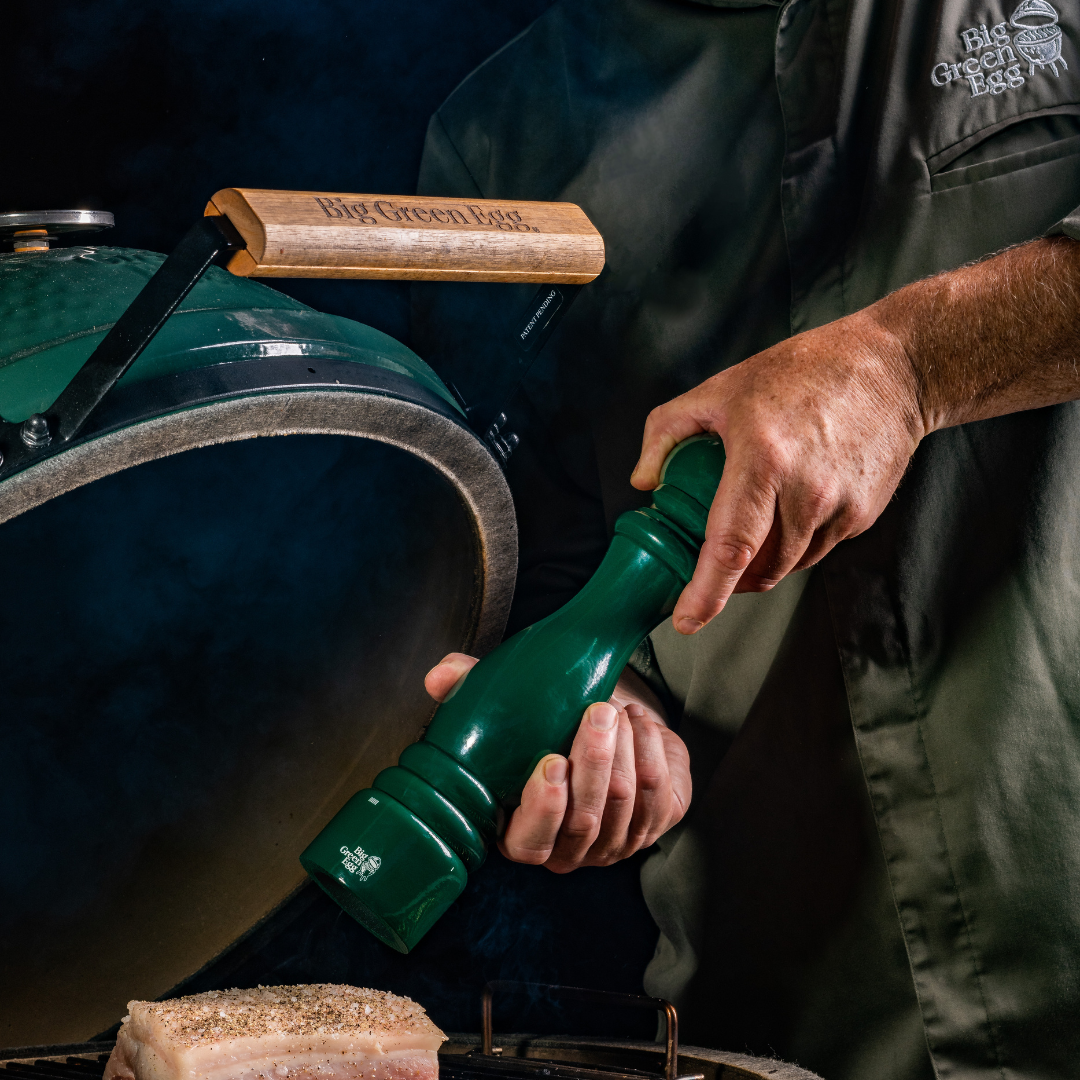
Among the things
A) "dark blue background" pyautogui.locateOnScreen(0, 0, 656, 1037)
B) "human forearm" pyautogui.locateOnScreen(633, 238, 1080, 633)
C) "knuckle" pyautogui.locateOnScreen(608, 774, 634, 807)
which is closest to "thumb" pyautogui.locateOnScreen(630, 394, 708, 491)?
"human forearm" pyautogui.locateOnScreen(633, 238, 1080, 633)

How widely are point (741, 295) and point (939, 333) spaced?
0.41 metres

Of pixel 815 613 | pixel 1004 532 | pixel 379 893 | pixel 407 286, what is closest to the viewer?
pixel 379 893

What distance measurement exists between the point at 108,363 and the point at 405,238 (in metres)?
0.23

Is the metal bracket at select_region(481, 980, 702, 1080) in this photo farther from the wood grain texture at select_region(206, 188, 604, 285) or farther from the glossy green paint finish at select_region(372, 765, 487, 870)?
the wood grain texture at select_region(206, 188, 604, 285)

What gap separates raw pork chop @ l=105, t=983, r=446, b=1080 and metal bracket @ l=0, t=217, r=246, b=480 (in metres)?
0.43

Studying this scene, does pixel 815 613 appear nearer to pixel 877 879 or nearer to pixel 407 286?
pixel 877 879

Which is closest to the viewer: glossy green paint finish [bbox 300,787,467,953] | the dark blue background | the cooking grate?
glossy green paint finish [bbox 300,787,467,953]

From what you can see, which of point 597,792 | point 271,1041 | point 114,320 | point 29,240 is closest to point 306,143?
point 29,240

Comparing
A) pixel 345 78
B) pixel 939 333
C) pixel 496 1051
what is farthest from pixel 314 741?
pixel 345 78

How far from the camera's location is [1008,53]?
0.87 meters

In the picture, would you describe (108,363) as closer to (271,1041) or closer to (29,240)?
(29,240)

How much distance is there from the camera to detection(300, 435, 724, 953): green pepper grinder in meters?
0.63

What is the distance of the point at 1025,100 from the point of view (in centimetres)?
87

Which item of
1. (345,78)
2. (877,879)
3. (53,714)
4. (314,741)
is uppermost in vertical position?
(345,78)
